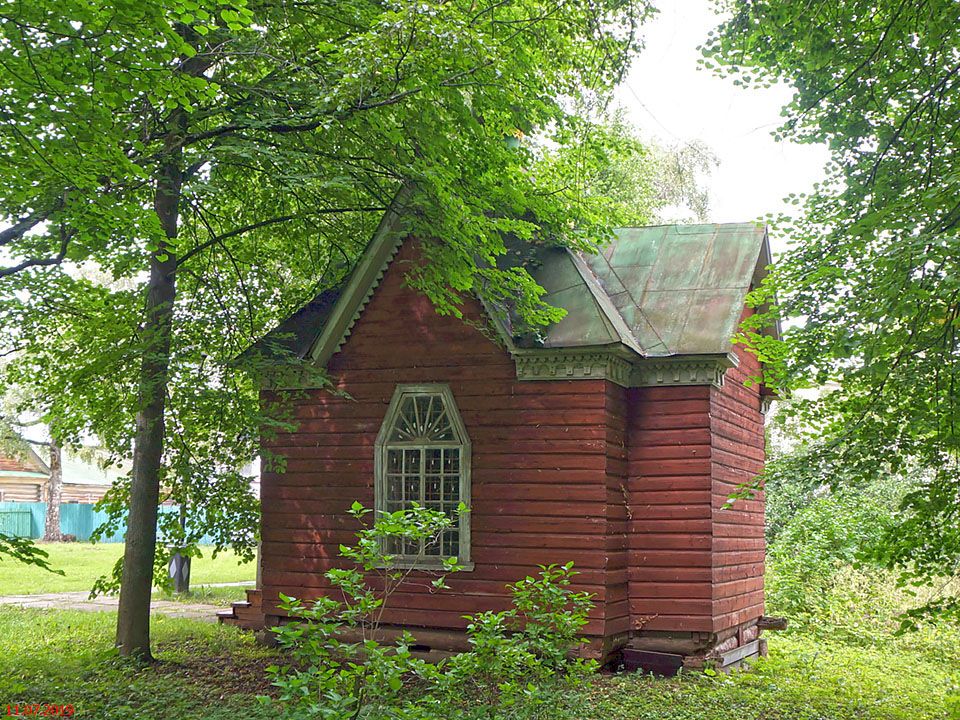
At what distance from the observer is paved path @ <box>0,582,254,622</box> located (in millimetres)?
18859

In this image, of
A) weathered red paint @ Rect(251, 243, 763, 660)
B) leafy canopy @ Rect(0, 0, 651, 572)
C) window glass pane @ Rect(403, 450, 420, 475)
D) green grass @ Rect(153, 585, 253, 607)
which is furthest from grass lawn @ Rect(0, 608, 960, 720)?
green grass @ Rect(153, 585, 253, 607)

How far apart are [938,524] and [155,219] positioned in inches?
325

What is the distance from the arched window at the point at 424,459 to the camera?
526 inches

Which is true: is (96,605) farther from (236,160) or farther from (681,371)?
(681,371)

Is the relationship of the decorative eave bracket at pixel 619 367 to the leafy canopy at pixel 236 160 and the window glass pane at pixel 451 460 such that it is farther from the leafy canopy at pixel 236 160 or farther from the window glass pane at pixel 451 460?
the window glass pane at pixel 451 460

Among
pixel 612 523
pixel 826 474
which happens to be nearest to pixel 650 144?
pixel 612 523

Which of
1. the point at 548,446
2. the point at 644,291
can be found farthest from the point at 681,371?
the point at 548,446

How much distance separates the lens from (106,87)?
372 inches

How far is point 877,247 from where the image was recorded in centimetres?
927

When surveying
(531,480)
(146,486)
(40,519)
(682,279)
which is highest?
(682,279)

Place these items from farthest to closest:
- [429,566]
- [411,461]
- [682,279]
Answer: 1. [682,279]
2. [411,461]
3. [429,566]

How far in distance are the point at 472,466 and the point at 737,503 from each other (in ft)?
14.4

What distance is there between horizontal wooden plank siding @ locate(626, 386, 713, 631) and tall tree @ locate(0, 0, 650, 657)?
7.23ft

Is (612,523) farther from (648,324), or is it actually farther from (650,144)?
(650,144)
